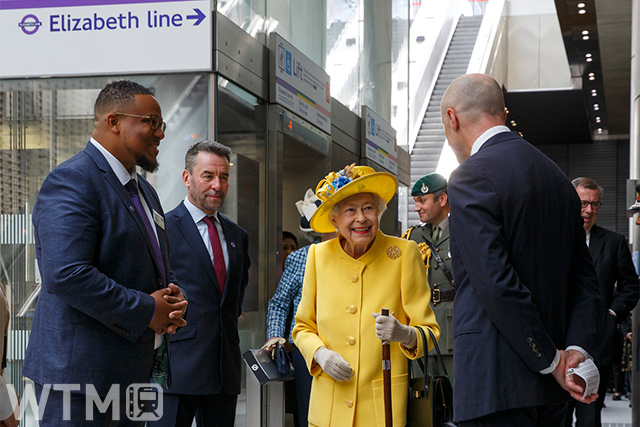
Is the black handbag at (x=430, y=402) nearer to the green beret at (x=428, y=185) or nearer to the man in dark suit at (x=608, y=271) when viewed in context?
the green beret at (x=428, y=185)

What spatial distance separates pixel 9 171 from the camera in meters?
5.14

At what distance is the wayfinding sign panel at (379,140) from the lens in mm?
9656

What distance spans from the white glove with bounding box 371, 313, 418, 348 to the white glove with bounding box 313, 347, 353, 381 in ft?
0.66

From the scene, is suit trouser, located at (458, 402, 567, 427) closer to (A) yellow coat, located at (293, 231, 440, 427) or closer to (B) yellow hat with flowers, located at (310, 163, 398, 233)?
(A) yellow coat, located at (293, 231, 440, 427)

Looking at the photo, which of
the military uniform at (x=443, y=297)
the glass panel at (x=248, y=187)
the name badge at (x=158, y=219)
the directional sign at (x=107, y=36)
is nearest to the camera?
the name badge at (x=158, y=219)

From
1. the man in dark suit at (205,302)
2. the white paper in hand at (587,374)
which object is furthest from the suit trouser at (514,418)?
the man in dark suit at (205,302)

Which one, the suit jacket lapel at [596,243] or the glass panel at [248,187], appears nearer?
the glass panel at [248,187]

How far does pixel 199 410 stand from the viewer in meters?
3.93

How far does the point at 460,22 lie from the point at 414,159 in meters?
7.22

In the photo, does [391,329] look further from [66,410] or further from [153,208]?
[66,410]

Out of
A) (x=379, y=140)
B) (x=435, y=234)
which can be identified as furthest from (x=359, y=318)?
(x=379, y=140)

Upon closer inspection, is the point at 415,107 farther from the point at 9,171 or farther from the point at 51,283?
the point at 51,283

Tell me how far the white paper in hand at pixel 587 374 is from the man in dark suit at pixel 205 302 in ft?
6.32

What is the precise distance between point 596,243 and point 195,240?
3.26 meters
